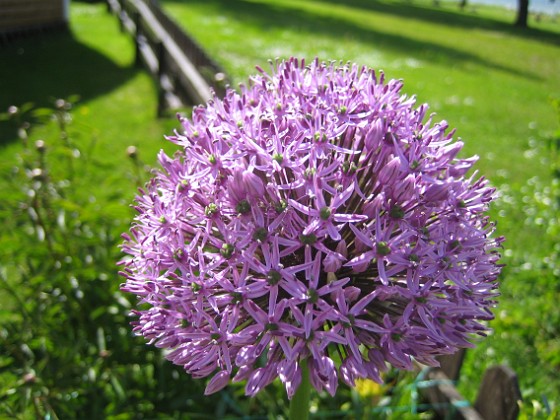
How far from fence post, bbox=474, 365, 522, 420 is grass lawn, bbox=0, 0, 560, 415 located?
0.13 m

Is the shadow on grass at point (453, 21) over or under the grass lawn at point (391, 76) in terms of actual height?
under

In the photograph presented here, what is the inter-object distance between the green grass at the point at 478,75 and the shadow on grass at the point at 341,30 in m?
0.06

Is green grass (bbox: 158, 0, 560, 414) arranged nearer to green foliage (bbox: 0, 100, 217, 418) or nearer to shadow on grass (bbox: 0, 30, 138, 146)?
green foliage (bbox: 0, 100, 217, 418)

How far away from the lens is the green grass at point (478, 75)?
3.88 metres

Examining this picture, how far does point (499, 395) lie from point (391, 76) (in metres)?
9.49

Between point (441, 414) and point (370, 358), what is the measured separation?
1.65 meters

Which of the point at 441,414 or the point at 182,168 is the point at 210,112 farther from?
the point at 441,414

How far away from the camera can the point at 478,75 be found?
14203 millimetres

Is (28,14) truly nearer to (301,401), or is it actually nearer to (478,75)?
(478,75)

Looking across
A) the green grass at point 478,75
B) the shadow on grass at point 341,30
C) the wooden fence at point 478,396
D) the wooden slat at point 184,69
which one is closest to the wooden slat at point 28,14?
the wooden slat at point 184,69

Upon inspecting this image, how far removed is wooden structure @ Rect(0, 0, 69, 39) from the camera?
36.1ft

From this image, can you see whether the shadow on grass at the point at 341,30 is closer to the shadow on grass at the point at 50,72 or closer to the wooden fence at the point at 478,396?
the shadow on grass at the point at 50,72

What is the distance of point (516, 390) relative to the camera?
2.16m

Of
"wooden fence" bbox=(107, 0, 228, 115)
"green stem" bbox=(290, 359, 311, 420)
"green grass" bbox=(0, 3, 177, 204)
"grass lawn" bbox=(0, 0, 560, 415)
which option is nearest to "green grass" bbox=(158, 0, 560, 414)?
"grass lawn" bbox=(0, 0, 560, 415)
